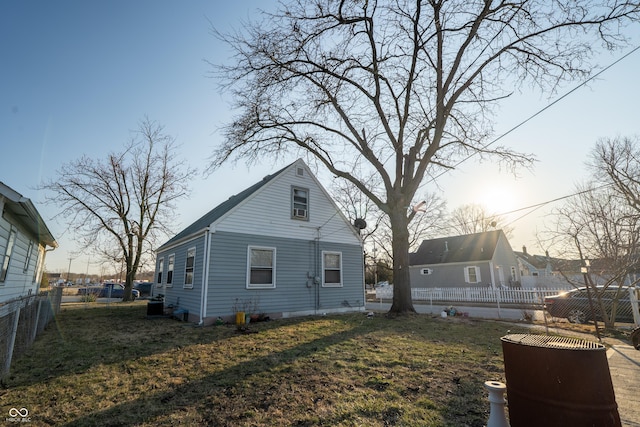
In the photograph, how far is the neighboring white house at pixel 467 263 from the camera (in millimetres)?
25453

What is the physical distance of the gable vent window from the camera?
12586 mm

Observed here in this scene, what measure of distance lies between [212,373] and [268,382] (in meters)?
1.08

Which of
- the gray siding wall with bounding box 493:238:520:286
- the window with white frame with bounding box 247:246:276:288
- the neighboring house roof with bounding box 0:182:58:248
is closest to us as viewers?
the neighboring house roof with bounding box 0:182:58:248

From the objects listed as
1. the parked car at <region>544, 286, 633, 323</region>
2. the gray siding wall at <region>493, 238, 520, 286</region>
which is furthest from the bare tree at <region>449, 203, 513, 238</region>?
the parked car at <region>544, 286, 633, 323</region>

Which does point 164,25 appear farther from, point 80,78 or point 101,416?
point 101,416

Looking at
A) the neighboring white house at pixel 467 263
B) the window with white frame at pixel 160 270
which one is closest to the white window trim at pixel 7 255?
the window with white frame at pixel 160 270

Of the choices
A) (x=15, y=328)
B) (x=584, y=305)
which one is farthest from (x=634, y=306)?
(x=15, y=328)

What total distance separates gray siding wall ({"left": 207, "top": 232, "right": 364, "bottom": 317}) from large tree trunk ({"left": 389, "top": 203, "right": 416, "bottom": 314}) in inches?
97.8

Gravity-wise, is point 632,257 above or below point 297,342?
above

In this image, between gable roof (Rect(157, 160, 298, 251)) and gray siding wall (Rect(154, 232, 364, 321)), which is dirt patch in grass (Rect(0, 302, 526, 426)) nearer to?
gray siding wall (Rect(154, 232, 364, 321))

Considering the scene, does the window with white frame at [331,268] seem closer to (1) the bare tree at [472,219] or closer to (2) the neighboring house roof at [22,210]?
(2) the neighboring house roof at [22,210]

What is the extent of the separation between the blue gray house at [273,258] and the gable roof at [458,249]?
1691 centimetres

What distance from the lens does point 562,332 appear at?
9.01 meters

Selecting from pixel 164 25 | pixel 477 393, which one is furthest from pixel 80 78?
pixel 477 393
